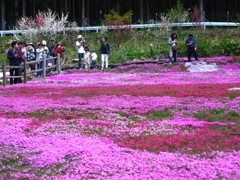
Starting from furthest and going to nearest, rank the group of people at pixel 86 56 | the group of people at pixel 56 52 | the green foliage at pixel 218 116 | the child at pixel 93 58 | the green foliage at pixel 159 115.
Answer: the child at pixel 93 58
the group of people at pixel 86 56
the group of people at pixel 56 52
the green foliage at pixel 159 115
the green foliage at pixel 218 116

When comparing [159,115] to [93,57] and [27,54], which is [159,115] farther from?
[93,57]

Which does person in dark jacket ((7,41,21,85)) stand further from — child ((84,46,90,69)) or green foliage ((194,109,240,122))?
green foliage ((194,109,240,122))

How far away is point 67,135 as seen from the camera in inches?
380

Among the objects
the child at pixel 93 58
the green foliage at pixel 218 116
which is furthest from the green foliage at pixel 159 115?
the child at pixel 93 58

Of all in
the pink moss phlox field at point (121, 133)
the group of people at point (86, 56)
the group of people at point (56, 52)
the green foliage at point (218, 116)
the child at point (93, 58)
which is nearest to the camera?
the pink moss phlox field at point (121, 133)

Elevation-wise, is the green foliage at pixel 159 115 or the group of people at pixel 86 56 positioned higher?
the group of people at pixel 86 56

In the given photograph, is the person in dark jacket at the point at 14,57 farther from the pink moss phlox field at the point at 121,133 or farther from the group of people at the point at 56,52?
the pink moss phlox field at the point at 121,133

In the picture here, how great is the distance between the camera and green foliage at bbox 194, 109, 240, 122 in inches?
453

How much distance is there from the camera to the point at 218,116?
11.8m

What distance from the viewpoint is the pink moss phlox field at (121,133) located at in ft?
24.8

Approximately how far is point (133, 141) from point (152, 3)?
5032 cm

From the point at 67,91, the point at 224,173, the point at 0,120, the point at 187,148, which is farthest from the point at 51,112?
the point at 224,173

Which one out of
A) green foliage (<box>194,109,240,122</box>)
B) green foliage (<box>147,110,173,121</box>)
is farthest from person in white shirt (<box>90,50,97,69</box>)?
green foliage (<box>194,109,240,122</box>)

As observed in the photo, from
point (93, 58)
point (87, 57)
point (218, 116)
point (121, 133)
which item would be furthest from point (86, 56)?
point (121, 133)
